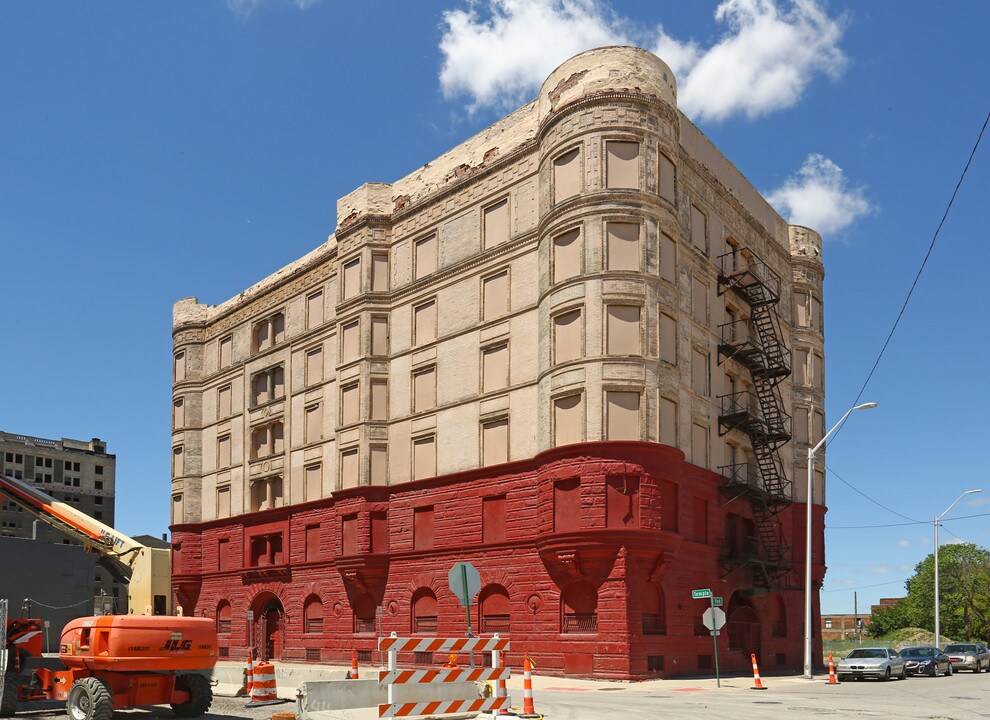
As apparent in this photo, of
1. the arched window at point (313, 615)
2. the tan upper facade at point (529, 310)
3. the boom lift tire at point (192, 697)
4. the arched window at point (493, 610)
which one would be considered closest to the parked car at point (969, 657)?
the tan upper facade at point (529, 310)

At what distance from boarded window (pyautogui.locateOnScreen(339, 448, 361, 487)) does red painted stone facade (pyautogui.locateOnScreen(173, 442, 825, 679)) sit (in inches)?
30.3

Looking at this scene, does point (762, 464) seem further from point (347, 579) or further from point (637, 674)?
point (347, 579)

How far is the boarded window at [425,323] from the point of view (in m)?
45.0

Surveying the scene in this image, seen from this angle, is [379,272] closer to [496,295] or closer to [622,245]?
[496,295]

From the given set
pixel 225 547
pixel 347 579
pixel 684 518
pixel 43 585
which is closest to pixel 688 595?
pixel 684 518

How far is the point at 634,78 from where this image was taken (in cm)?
3794

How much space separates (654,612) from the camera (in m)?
35.6

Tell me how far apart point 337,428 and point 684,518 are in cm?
1800

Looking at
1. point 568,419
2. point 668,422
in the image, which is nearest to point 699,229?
point 668,422

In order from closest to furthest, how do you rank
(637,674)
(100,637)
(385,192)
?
(100,637) < (637,674) < (385,192)

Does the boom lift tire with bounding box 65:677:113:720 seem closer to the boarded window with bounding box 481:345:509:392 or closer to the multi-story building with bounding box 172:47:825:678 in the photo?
the multi-story building with bounding box 172:47:825:678

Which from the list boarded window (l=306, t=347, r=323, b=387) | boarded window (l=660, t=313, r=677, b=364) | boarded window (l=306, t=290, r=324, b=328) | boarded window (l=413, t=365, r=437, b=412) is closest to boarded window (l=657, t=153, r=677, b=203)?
boarded window (l=660, t=313, r=677, b=364)

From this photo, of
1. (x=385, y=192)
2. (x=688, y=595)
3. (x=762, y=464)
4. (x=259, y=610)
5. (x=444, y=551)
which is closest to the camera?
(x=688, y=595)

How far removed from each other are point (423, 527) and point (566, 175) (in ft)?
53.2
